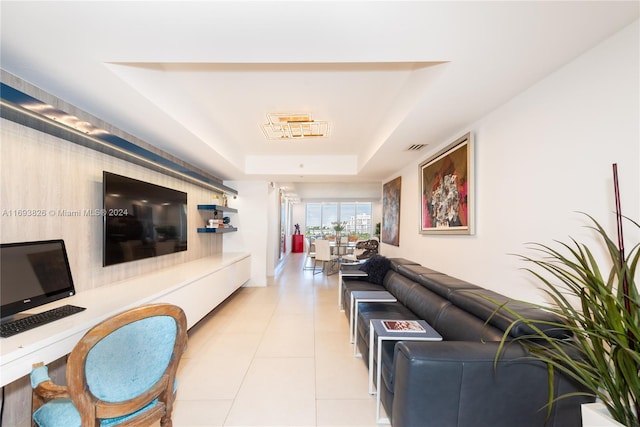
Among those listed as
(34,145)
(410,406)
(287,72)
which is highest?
(287,72)

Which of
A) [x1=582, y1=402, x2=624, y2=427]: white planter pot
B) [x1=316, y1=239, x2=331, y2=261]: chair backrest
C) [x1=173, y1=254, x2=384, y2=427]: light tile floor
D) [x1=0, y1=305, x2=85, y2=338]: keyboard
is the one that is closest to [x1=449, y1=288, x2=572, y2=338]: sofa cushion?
[x1=582, y1=402, x2=624, y2=427]: white planter pot

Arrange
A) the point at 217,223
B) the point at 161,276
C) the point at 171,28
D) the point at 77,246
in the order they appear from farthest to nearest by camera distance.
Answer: the point at 217,223 → the point at 161,276 → the point at 77,246 → the point at 171,28

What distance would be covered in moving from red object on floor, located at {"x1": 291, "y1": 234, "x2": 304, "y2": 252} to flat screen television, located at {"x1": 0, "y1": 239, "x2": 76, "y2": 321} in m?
10.2

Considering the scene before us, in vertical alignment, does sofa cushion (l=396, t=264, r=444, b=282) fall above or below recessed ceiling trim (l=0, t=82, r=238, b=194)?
below

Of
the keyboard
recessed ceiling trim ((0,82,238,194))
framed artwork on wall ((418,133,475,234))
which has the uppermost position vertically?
recessed ceiling trim ((0,82,238,194))

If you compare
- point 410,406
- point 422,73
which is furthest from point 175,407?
point 422,73

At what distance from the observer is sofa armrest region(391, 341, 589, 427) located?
1314 millimetres

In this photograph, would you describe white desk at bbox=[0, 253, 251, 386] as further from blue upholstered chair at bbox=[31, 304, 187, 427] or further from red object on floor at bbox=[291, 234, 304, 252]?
red object on floor at bbox=[291, 234, 304, 252]

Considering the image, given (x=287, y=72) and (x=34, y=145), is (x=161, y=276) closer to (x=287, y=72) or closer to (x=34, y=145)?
(x=34, y=145)

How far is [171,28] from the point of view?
4.21ft

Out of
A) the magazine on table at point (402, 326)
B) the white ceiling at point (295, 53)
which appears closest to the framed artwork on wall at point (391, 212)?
the white ceiling at point (295, 53)

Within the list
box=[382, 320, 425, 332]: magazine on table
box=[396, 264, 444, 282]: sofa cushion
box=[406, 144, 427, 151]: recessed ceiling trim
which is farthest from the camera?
box=[406, 144, 427, 151]: recessed ceiling trim

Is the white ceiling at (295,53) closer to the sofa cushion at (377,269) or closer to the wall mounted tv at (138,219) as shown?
the wall mounted tv at (138,219)

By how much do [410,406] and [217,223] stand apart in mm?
4221
